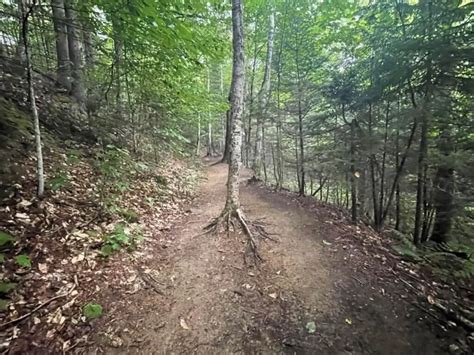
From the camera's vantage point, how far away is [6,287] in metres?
2.70

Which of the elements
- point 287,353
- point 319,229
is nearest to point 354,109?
point 319,229

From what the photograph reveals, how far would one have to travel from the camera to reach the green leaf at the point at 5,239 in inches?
117

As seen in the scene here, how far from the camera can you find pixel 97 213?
4.60m

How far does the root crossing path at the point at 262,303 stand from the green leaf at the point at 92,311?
96mm

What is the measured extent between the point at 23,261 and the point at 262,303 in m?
3.26

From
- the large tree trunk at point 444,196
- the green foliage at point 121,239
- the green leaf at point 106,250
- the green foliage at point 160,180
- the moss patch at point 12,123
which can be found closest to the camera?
the green leaf at point 106,250

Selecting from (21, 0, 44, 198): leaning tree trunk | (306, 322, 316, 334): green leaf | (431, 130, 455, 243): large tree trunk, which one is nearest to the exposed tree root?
(306, 322, 316, 334): green leaf

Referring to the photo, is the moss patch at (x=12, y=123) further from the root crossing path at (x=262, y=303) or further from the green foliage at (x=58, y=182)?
the root crossing path at (x=262, y=303)

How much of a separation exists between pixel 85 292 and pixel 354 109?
7.80 meters

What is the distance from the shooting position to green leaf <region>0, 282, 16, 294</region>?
8.76 feet

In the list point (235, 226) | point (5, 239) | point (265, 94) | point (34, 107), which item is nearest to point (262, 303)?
point (235, 226)

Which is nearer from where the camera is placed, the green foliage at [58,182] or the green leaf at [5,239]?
the green leaf at [5,239]

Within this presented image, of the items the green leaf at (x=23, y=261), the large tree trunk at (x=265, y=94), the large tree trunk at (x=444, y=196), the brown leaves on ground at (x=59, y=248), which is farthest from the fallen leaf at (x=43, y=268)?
the large tree trunk at (x=265, y=94)

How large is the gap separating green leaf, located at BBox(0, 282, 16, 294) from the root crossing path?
107cm
